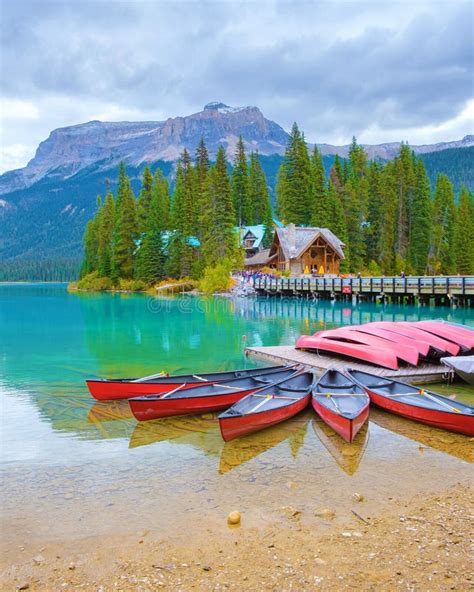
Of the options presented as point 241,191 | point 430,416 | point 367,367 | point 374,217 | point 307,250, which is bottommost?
point 430,416

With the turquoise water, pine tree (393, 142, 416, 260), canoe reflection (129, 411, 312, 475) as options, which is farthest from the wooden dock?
pine tree (393, 142, 416, 260)

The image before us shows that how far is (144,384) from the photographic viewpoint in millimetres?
13000

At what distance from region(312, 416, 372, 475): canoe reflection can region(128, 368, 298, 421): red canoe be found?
2.03m

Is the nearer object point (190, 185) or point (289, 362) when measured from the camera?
point (289, 362)

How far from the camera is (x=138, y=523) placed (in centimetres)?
680

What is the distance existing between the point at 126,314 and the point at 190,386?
101ft

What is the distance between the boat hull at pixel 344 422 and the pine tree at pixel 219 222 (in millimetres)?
58449

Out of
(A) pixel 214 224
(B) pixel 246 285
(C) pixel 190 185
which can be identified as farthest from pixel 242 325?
(C) pixel 190 185

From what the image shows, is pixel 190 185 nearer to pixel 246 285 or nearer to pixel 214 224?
pixel 214 224

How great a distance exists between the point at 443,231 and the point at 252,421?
77.3 metres

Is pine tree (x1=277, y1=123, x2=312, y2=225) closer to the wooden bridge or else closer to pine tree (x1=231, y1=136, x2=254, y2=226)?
pine tree (x1=231, y1=136, x2=254, y2=226)

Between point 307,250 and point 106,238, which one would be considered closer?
point 307,250

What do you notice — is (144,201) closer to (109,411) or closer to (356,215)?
(356,215)

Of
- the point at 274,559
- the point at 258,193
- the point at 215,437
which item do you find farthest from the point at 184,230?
the point at 274,559
